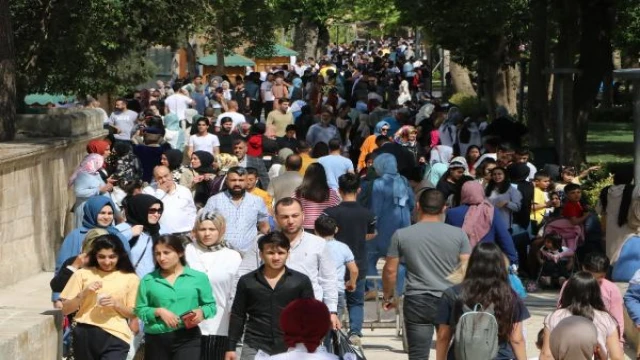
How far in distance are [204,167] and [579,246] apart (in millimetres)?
4245

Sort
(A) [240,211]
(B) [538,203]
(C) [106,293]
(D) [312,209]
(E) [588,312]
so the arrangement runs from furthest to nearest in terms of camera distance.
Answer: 1. (B) [538,203]
2. (D) [312,209]
3. (A) [240,211]
4. (C) [106,293]
5. (E) [588,312]

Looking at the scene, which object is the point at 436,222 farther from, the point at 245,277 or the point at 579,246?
the point at 579,246

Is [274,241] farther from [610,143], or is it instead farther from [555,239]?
[610,143]

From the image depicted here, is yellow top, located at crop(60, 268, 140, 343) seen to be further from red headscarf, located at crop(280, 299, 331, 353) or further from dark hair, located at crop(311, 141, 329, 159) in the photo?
dark hair, located at crop(311, 141, 329, 159)

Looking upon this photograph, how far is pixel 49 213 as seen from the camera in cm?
1794

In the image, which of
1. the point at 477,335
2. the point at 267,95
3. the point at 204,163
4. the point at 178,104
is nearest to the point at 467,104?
the point at 267,95

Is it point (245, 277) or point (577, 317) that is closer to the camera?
point (577, 317)

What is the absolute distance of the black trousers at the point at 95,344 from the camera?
9289mm

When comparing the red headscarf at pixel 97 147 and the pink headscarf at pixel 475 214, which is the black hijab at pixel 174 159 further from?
the pink headscarf at pixel 475 214

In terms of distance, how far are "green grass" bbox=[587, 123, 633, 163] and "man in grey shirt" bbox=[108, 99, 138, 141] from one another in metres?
9.48

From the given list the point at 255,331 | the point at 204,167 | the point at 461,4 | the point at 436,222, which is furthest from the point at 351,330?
the point at 461,4

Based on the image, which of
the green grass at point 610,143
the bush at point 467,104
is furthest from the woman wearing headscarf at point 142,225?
the bush at point 467,104

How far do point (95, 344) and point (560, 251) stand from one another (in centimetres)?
759

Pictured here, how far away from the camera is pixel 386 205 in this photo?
14648 mm
